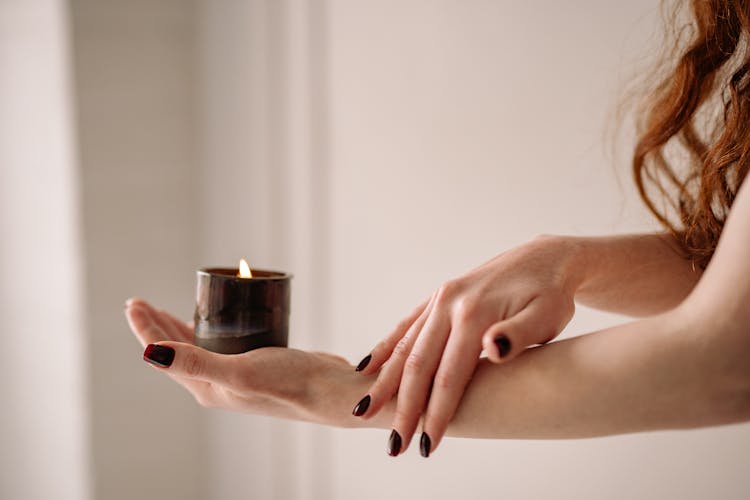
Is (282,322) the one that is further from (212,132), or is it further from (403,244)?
(212,132)

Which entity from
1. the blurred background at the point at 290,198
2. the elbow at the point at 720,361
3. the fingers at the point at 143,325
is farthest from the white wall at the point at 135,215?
the elbow at the point at 720,361

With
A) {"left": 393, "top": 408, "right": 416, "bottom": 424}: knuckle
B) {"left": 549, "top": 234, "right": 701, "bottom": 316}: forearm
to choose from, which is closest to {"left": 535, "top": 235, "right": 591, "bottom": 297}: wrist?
{"left": 549, "top": 234, "right": 701, "bottom": 316}: forearm

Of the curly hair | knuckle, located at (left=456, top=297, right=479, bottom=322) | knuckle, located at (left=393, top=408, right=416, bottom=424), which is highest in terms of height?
the curly hair

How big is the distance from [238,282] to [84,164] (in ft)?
2.79

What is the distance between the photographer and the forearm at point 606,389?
1.84 feet

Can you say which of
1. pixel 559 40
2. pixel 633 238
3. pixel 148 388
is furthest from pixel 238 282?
pixel 148 388

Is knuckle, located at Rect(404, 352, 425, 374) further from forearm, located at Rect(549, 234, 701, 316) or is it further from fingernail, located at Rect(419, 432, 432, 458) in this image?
forearm, located at Rect(549, 234, 701, 316)

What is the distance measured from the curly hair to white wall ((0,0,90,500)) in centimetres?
115

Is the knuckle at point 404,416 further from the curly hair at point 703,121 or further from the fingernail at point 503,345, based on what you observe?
the curly hair at point 703,121

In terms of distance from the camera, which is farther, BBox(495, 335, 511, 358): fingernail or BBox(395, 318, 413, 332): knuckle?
BBox(395, 318, 413, 332): knuckle

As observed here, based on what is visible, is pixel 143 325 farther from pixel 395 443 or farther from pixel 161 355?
pixel 395 443

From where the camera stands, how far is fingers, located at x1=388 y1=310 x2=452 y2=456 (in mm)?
654

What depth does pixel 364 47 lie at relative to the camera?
134cm

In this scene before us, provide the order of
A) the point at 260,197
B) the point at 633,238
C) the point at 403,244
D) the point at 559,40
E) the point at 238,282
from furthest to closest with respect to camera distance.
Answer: the point at 260,197
the point at 403,244
the point at 559,40
the point at 633,238
the point at 238,282
